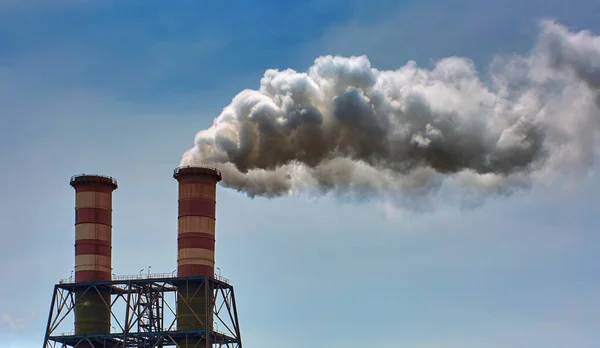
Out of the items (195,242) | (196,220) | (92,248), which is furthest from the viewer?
(92,248)

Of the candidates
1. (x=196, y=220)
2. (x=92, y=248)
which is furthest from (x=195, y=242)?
(x=92, y=248)

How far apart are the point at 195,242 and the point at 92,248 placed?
33.8ft

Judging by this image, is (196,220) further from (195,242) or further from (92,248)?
(92,248)

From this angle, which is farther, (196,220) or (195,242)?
(196,220)

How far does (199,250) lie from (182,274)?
2.66m

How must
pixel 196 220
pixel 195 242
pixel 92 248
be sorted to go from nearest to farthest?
pixel 195 242, pixel 196 220, pixel 92 248

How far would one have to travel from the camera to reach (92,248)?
13412 centimetres

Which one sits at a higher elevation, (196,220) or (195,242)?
(196,220)

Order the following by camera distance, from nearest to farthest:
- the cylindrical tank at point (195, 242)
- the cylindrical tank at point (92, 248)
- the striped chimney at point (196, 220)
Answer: the cylindrical tank at point (195, 242) → the striped chimney at point (196, 220) → the cylindrical tank at point (92, 248)

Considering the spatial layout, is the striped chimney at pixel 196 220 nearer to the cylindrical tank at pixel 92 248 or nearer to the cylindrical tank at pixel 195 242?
the cylindrical tank at pixel 195 242

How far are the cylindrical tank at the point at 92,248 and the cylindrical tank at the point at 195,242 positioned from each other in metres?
7.86

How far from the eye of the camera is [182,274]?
13075cm

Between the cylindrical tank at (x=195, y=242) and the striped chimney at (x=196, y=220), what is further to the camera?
the striped chimney at (x=196, y=220)

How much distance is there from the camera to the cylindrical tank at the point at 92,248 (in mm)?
133250
